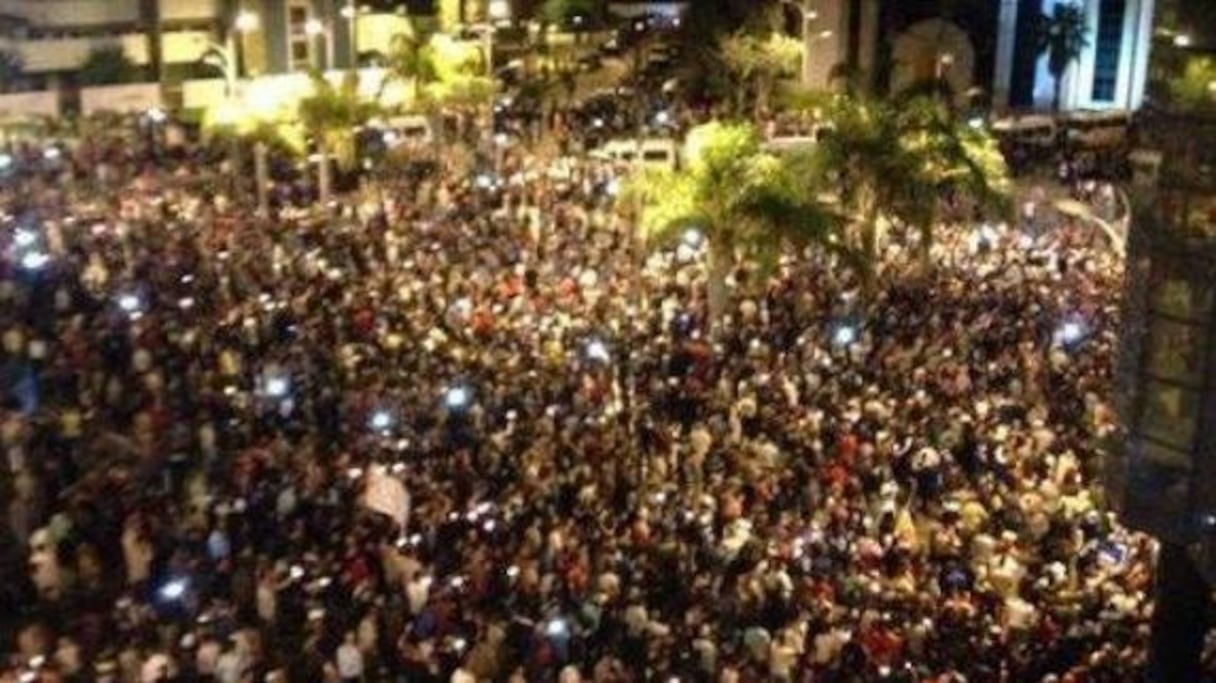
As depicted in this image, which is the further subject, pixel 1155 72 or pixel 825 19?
pixel 825 19

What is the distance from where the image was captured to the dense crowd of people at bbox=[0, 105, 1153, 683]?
57.9ft

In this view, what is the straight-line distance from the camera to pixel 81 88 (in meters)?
48.4

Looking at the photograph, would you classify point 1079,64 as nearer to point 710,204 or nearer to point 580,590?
point 710,204

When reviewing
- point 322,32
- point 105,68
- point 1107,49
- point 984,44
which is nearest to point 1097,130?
point 1107,49

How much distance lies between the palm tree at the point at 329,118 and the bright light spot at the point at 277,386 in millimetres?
13953

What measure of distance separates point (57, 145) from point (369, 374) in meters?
16.3

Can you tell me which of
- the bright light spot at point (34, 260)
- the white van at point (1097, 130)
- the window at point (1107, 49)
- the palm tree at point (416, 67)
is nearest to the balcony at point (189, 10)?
the palm tree at point (416, 67)

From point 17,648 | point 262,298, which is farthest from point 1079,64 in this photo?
point 17,648

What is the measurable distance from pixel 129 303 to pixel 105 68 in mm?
25680

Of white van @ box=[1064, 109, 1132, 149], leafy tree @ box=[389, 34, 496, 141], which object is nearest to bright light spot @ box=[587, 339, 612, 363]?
leafy tree @ box=[389, 34, 496, 141]

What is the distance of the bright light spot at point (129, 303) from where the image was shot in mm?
25422

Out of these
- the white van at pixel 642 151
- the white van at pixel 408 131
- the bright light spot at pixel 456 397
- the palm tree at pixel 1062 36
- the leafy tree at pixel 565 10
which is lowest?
the bright light spot at pixel 456 397

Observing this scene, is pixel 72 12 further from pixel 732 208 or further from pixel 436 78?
pixel 732 208

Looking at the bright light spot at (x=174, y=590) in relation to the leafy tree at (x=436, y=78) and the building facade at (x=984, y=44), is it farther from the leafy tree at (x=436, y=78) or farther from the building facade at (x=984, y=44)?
the building facade at (x=984, y=44)
